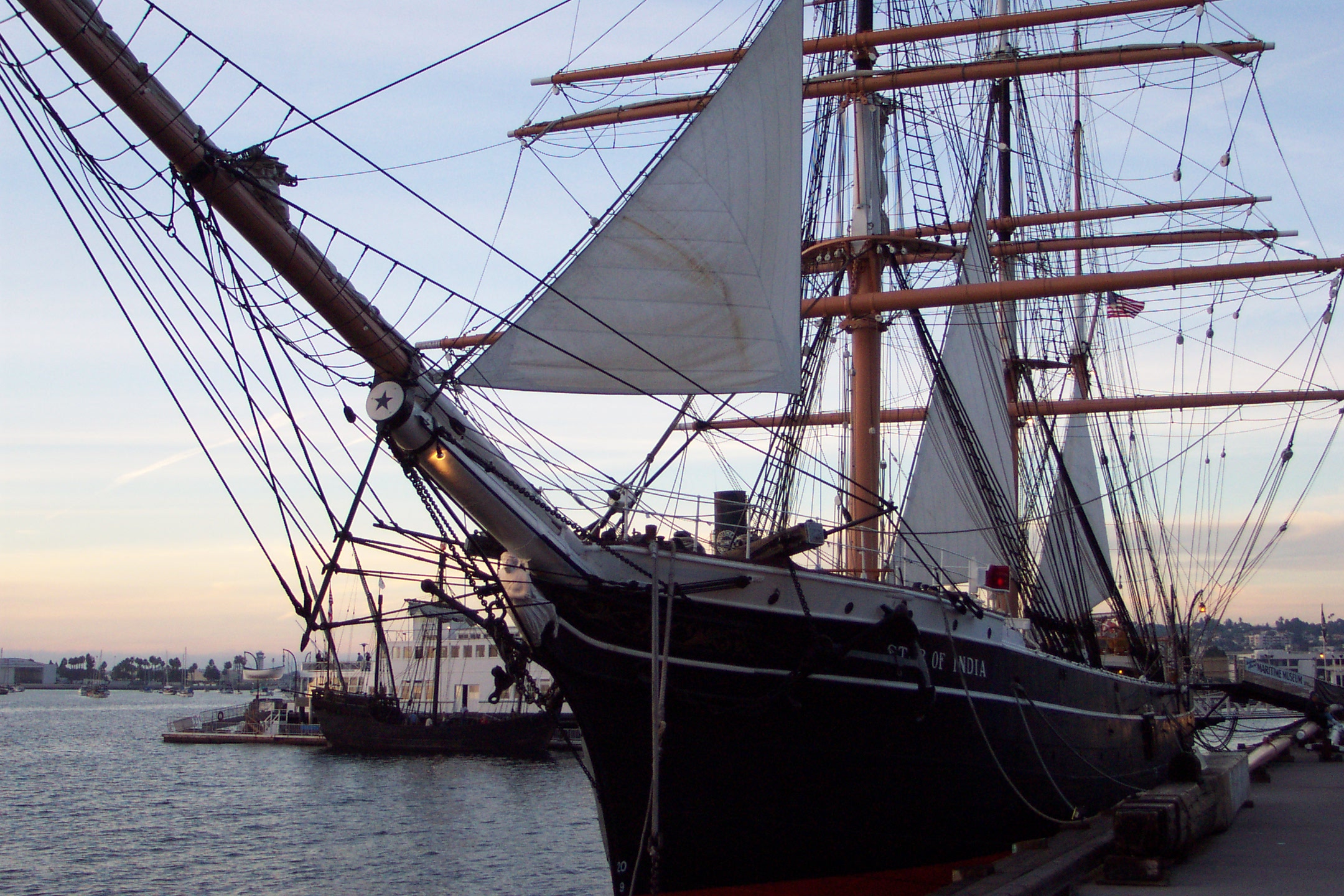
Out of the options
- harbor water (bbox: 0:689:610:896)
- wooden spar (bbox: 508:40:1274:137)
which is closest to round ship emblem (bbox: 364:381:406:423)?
wooden spar (bbox: 508:40:1274:137)

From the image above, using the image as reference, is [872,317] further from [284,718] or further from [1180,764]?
[284,718]

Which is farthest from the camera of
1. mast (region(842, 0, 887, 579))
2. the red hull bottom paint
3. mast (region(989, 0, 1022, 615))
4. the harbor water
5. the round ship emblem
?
mast (region(989, 0, 1022, 615))

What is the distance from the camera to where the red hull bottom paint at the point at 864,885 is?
12.4m

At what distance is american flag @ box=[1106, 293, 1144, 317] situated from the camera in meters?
34.7

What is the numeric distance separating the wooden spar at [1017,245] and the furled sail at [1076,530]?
211 inches

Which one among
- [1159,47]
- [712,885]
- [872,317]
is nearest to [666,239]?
[712,885]

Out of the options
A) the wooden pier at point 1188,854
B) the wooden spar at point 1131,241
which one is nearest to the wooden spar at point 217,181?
the wooden pier at point 1188,854

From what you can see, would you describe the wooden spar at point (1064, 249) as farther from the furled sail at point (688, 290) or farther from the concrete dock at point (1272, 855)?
the concrete dock at point (1272, 855)

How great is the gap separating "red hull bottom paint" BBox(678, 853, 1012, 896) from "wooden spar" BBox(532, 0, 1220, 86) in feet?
45.2

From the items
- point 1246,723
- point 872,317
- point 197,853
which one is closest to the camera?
point 872,317

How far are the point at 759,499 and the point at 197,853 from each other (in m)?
16.5

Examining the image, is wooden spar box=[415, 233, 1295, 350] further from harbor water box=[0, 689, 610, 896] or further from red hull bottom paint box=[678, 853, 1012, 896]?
harbor water box=[0, 689, 610, 896]

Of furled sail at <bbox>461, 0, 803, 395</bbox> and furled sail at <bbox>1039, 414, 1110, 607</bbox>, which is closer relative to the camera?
furled sail at <bbox>461, 0, 803, 395</bbox>

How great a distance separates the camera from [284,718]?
66000 mm
